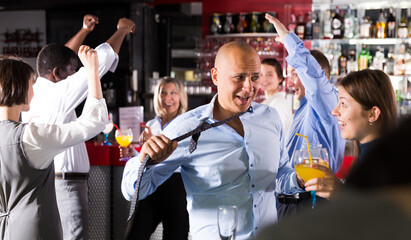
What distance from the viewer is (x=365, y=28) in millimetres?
6852

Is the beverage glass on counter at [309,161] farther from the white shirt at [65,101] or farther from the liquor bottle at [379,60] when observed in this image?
the liquor bottle at [379,60]

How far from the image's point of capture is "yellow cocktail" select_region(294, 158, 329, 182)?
1.98 meters

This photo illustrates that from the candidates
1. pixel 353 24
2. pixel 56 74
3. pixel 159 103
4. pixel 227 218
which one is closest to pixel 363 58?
pixel 353 24

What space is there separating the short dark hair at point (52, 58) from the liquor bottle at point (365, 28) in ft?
15.3

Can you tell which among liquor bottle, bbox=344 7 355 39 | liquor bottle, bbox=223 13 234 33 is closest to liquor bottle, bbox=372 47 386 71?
liquor bottle, bbox=344 7 355 39

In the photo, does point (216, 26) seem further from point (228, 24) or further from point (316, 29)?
point (316, 29)

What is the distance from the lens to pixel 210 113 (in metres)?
2.11

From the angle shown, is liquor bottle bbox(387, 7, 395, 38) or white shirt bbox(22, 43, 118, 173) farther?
liquor bottle bbox(387, 7, 395, 38)

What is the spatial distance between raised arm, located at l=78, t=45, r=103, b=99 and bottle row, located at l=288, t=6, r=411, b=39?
5.11 m

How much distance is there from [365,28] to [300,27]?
3.04ft

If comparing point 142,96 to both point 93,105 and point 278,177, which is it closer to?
point 93,105

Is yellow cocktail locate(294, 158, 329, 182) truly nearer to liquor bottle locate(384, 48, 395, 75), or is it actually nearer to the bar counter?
the bar counter

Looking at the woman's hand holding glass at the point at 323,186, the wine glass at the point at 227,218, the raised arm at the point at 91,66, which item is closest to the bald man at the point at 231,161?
the woman's hand holding glass at the point at 323,186

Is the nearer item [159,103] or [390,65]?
[159,103]
